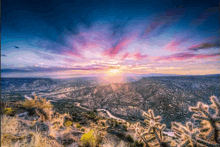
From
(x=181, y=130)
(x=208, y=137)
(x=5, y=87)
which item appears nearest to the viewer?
(x=208, y=137)

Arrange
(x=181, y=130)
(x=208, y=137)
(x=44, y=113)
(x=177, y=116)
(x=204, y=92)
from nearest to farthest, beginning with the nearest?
(x=208, y=137) → (x=181, y=130) → (x=44, y=113) → (x=177, y=116) → (x=204, y=92)

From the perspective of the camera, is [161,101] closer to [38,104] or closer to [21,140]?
[38,104]

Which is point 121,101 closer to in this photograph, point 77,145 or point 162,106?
point 162,106

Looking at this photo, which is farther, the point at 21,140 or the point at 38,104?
the point at 38,104

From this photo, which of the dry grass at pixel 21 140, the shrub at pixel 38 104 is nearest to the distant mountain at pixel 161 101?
the shrub at pixel 38 104

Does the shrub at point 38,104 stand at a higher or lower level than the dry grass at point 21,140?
lower

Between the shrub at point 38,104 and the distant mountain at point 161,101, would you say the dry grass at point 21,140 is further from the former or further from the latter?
the distant mountain at point 161,101

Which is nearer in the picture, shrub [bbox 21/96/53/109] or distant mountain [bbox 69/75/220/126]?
shrub [bbox 21/96/53/109]

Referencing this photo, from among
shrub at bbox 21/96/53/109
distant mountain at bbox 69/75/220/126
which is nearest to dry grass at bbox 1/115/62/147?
shrub at bbox 21/96/53/109

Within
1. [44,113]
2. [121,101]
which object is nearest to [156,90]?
[121,101]

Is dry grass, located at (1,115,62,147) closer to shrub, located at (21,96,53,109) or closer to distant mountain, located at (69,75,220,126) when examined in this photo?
shrub, located at (21,96,53,109)

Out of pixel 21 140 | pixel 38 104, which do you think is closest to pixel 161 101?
pixel 38 104
